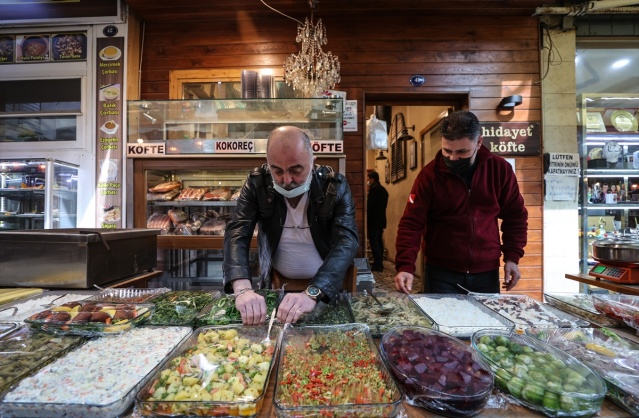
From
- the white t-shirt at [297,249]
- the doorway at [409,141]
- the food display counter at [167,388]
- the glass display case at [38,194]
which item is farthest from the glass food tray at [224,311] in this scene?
the glass display case at [38,194]

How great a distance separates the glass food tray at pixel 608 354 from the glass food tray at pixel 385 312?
0.44m

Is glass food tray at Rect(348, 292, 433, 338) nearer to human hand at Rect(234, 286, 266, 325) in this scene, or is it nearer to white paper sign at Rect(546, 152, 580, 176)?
human hand at Rect(234, 286, 266, 325)

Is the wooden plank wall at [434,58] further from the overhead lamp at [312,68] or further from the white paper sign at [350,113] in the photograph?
the overhead lamp at [312,68]

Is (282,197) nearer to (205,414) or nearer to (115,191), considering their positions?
(205,414)

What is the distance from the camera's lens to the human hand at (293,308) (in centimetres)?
132

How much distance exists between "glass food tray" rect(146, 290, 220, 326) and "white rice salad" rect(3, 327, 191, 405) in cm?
7

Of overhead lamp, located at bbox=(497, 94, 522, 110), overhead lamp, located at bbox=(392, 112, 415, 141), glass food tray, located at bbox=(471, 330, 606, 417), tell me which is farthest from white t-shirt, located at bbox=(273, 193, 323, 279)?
overhead lamp, located at bbox=(392, 112, 415, 141)

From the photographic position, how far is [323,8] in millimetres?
3898

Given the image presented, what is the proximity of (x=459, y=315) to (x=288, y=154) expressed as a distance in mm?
1121

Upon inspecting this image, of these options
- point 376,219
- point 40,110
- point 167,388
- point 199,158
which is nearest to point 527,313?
point 167,388

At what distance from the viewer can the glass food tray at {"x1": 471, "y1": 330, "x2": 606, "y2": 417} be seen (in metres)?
0.83

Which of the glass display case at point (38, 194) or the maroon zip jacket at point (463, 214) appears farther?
Result: the glass display case at point (38, 194)

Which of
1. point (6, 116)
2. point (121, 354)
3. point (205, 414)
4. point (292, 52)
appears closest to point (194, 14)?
point (292, 52)

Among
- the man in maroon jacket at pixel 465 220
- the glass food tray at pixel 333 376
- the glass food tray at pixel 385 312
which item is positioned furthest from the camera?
the man in maroon jacket at pixel 465 220
